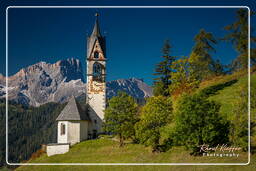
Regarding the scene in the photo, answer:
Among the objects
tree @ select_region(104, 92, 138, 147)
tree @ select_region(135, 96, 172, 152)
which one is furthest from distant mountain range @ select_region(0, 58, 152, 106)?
tree @ select_region(135, 96, 172, 152)

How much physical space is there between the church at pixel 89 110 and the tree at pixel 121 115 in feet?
21.2

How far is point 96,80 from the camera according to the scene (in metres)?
42.3

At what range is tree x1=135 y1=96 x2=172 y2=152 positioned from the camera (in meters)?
27.0

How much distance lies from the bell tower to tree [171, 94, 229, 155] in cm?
2011

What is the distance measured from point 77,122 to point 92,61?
308 inches

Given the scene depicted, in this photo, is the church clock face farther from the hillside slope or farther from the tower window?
the hillside slope

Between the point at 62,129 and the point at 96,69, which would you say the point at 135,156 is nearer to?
the point at 62,129

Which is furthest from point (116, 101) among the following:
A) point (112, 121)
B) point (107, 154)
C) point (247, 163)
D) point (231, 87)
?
point (247, 163)

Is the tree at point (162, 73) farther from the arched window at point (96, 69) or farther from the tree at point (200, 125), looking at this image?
the tree at point (200, 125)

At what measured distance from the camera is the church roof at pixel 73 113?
127 feet

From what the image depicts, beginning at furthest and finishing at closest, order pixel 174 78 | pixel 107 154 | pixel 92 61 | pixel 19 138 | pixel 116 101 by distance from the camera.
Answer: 1. pixel 19 138
2. pixel 92 61
3. pixel 174 78
4. pixel 116 101
5. pixel 107 154

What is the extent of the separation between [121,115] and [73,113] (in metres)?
9.03

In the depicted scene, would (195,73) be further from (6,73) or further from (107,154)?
(6,73)

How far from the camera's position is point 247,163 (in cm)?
1507
